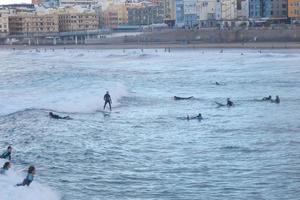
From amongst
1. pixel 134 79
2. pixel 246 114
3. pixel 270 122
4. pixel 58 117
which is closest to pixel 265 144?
pixel 270 122

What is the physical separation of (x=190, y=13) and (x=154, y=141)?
9734 cm

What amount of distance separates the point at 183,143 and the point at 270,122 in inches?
178

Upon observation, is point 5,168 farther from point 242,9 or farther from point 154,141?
point 242,9

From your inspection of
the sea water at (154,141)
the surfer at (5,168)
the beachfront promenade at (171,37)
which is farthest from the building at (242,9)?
the surfer at (5,168)

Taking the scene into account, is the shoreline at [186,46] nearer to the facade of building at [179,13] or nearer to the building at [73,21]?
the building at [73,21]

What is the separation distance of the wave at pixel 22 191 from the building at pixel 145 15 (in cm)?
12962

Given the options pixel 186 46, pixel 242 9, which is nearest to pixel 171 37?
pixel 186 46

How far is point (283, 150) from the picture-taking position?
18219mm

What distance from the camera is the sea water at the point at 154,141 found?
48.7 ft

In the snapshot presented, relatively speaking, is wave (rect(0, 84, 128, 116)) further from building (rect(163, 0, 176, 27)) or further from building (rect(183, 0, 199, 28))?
building (rect(163, 0, 176, 27))

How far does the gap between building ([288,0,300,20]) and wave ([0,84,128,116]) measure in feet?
191

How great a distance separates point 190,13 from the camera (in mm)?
116375

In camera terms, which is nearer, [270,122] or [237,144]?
[237,144]

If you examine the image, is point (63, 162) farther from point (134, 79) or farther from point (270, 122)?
point (134, 79)
